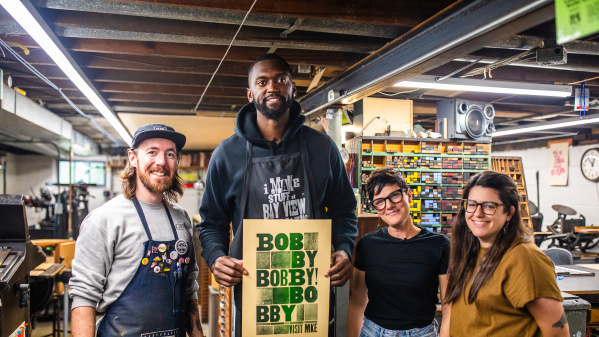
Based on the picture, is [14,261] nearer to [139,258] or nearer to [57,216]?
[139,258]

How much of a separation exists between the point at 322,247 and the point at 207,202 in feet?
1.95

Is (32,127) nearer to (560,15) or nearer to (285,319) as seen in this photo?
(285,319)

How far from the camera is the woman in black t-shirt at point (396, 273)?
218 cm

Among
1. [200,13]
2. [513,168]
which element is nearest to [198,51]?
[200,13]

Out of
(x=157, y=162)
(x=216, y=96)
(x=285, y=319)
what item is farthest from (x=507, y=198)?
(x=216, y=96)

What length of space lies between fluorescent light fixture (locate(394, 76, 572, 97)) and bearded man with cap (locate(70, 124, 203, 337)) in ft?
10.3

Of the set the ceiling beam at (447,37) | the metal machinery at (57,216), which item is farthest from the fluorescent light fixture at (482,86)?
the metal machinery at (57,216)

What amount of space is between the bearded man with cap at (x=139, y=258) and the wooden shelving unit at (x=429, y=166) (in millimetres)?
4425

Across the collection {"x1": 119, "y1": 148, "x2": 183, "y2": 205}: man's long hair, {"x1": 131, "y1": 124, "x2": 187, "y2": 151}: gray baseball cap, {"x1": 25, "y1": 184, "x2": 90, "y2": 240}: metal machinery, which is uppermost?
{"x1": 131, "y1": 124, "x2": 187, "y2": 151}: gray baseball cap

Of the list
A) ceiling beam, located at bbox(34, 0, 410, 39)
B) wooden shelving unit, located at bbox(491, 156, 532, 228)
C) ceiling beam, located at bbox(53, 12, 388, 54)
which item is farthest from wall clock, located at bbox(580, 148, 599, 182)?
ceiling beam, located at bbox(34, 0, 410, 39)

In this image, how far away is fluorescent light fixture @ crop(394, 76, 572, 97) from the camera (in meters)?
4.63

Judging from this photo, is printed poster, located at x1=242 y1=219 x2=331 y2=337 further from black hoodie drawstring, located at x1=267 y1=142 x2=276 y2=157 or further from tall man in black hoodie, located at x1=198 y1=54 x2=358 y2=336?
black hoodie drawstring, located at x1=267 y1=142 x2=276 y2=157

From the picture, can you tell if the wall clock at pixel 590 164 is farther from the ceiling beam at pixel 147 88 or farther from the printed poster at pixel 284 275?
the printed poster at pixel 284 275

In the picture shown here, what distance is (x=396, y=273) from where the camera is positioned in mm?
2230
